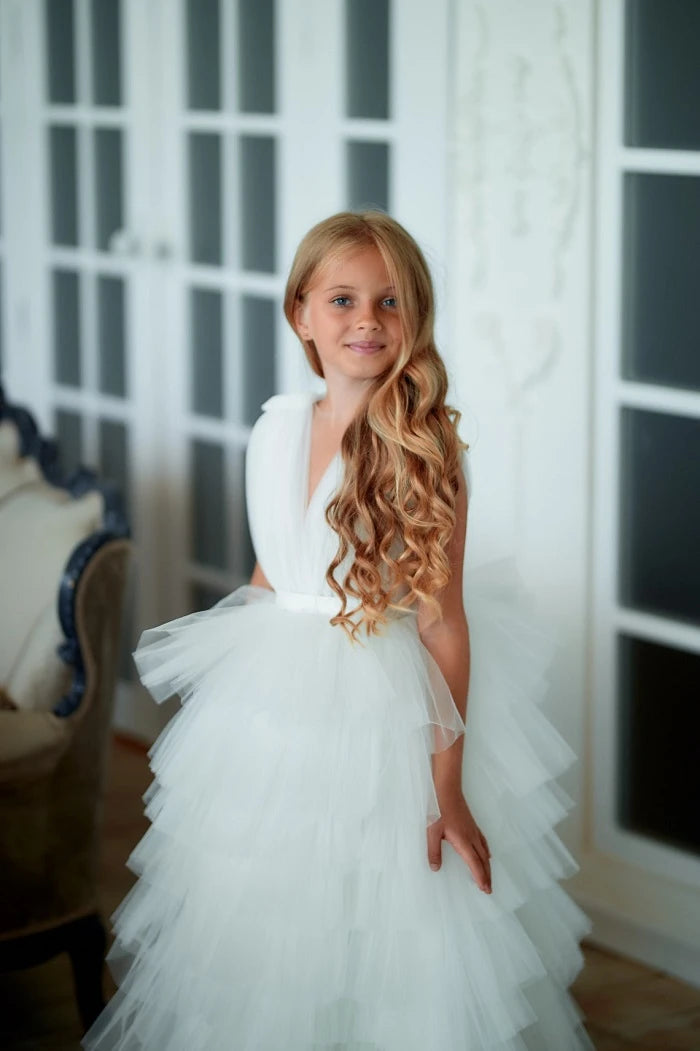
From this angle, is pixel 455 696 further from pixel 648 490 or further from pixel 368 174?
pixel 368 174

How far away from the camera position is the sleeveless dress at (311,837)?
1813mm

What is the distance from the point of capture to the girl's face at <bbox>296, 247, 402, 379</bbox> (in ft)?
6.01

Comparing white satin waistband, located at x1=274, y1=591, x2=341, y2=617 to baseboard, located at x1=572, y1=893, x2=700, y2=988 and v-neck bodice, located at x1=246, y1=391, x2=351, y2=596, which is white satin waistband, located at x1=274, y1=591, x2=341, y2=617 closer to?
v-neck bodice, located at x1=246, y1=391, x2=351, y2=596

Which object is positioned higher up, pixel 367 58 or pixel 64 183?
pixel 367 58

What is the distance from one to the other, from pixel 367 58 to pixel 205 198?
69 cm

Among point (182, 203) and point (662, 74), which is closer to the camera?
point (662, 74)

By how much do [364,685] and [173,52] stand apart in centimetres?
223

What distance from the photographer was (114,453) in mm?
4047

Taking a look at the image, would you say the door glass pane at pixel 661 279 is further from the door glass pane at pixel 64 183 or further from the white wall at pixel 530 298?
the door glass pane at pixel 64 183

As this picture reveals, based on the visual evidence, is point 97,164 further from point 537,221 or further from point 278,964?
point 278,964

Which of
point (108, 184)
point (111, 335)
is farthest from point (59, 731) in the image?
point (108, 184)

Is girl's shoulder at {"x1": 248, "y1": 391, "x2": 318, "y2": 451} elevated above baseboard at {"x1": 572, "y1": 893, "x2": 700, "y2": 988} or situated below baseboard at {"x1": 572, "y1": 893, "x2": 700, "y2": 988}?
above

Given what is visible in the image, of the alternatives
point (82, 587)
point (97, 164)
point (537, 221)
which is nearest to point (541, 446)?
point (537, 221)

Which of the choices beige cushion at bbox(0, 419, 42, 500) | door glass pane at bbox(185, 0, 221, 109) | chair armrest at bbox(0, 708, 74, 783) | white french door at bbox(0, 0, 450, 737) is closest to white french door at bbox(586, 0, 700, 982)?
white french door at bbox(0, 0, 450, 737)
